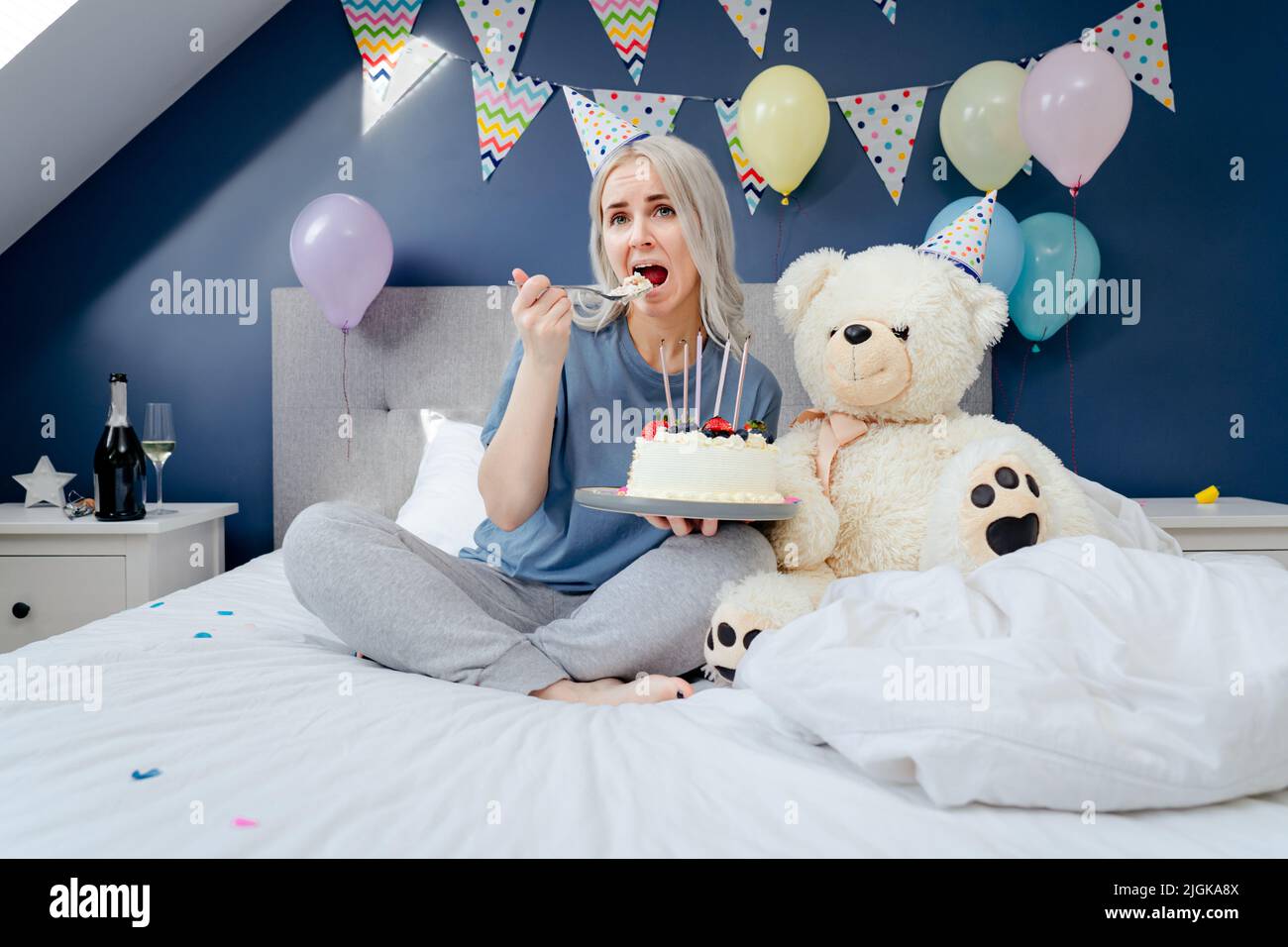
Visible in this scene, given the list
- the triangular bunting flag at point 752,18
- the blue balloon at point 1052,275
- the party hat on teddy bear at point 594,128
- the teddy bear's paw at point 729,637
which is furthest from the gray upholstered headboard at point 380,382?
the teddy bear's paw at point 729,637

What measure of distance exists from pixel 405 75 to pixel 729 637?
2.02 m

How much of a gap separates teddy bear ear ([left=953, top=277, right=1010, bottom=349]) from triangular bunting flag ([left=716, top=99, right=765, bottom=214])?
3.82ft

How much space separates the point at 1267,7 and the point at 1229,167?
1.47ft

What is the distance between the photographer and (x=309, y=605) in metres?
1.27

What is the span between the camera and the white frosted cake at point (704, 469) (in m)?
1.23

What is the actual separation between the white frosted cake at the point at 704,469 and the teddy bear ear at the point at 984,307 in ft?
1.44

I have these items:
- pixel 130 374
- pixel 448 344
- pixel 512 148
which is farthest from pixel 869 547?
pixel 130 374

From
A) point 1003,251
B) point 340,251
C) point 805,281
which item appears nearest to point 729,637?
point 805,281

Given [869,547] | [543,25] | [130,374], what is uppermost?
[543,25]

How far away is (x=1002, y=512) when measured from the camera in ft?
4.02

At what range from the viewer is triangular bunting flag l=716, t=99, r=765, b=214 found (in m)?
2.46

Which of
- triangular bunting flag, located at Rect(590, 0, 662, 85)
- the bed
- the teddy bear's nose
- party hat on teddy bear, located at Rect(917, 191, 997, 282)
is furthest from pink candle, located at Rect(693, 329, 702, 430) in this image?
triangular bunting flag, located at Rect(590, 0, 662, 85)
